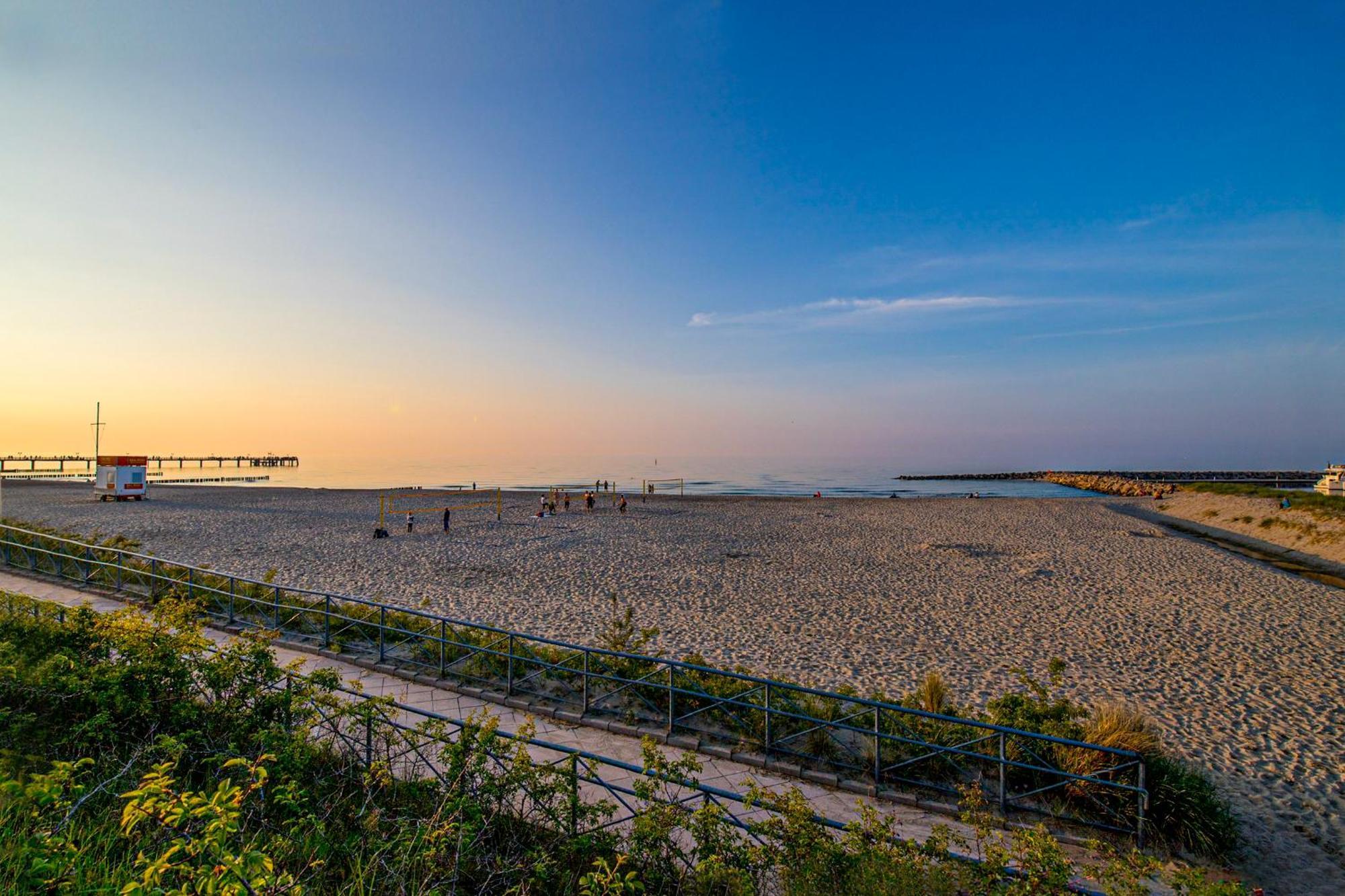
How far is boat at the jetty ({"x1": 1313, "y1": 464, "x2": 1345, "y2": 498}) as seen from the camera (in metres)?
47.4

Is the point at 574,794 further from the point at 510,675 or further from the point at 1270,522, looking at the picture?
the point at 1270,522

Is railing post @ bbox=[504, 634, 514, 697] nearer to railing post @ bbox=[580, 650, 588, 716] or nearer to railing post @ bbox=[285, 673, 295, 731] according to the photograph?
railing post @ bbox=[580, 650, 588, 716]

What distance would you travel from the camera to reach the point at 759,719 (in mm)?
8789

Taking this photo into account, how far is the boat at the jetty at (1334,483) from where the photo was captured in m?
47.4

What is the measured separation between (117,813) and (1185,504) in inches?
2732

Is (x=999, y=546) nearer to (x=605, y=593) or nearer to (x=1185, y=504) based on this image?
(x=605, y=593)

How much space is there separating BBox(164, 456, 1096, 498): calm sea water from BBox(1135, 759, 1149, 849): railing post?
60830 millimetres

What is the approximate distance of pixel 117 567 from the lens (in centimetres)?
1483

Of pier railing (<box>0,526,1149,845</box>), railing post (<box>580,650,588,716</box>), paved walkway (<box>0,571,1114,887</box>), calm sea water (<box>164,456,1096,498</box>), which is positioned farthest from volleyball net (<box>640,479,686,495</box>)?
railing post (<box>580,650,588,716</box>)

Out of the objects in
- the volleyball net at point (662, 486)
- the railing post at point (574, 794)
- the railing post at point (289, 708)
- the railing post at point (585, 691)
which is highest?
the volleyball net at point (662, 486)

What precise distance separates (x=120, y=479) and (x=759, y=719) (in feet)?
182

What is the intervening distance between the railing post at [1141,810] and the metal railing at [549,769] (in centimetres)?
117

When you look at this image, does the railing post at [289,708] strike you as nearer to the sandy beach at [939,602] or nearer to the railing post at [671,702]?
the railing post at [671,702]

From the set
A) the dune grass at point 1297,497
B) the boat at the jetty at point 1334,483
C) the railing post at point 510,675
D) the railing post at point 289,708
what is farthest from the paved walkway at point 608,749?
the boat at the jetty at point 1334,483
